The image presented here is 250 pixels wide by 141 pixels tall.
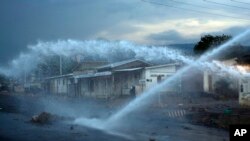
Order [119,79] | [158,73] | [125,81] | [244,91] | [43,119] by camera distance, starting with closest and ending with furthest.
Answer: [43,119] → [244,91] → [158,73] → [125,81] → [119,79]

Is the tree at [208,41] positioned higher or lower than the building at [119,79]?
higher

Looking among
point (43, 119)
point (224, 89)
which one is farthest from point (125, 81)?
point (43, 119)

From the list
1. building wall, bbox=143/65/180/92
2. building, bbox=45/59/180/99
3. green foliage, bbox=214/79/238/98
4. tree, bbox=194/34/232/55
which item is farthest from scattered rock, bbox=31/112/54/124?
tree, bbox=194/34/232/55

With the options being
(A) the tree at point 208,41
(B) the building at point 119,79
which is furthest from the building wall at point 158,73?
(A) the tree at point 208,41

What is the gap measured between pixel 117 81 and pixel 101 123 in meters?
26.7

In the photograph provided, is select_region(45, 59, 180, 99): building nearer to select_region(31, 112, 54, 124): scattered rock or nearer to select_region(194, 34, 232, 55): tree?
select_region(31, 112, 54, 124): scattered rock

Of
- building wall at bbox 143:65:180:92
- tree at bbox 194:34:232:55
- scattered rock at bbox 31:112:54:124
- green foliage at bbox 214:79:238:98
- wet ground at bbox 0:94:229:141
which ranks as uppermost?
tree at bbox 194:34:232:55

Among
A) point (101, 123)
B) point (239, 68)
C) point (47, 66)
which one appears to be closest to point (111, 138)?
point (101, 123)

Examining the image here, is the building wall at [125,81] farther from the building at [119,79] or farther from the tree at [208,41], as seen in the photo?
the tree at [208,41]

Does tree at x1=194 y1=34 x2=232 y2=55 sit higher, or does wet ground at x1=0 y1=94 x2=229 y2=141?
tree at x1=194 y1=34 x2=232 y2=55

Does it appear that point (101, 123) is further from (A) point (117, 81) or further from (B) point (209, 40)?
(B) point (209, 40)

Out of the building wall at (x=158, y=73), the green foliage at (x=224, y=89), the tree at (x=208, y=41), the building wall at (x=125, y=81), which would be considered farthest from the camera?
the tree at (x=208, y=41)

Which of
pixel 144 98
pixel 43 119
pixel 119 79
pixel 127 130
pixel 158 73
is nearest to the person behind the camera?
pixel 127 130

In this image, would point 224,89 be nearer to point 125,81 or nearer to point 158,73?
point 158,73
